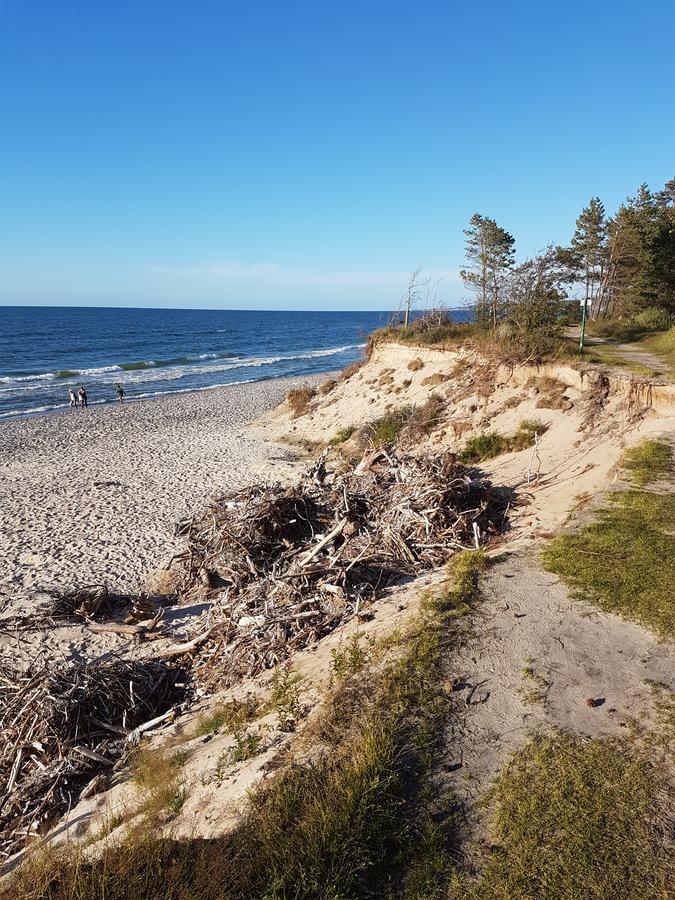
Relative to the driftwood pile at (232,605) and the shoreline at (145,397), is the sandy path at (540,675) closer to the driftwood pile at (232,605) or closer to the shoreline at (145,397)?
the driftwood pile at (232,605)

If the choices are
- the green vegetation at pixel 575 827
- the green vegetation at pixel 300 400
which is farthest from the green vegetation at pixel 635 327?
the green vegetation at pixel 575 827

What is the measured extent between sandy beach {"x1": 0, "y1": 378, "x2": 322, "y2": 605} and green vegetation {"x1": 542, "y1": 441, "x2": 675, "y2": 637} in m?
9.06

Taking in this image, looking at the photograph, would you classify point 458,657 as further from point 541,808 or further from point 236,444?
point 236,444

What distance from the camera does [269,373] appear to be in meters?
52.2

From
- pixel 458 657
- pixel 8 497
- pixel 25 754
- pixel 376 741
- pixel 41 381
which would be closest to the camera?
pixel 376 741

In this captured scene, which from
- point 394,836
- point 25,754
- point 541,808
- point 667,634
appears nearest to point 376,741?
point 394,836

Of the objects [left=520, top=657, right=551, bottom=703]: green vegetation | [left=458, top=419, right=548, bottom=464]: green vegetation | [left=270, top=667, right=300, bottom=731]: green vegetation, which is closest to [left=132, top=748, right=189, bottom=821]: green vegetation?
[left=270, top=667, right=300, bottom=731]: green vegetation

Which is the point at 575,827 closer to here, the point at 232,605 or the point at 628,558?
the point at 628,558

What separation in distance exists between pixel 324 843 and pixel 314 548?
6.61m

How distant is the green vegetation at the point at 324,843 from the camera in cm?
340

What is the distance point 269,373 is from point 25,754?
155 ft

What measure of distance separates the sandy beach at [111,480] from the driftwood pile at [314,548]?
247 cm

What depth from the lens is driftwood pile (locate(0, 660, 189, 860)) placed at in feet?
19.2

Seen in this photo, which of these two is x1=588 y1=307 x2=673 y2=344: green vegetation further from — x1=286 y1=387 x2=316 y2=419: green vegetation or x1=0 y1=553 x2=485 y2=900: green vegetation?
x1=0 y1=553 x2=485 y2=900: green vegetation
